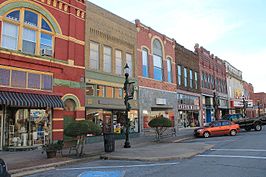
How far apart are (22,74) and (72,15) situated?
6676 millimetres

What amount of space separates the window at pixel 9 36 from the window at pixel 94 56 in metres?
6.62

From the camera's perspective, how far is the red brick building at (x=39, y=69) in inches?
654

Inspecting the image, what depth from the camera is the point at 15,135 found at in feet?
55.9

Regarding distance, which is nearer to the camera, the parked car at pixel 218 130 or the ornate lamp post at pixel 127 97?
the ornate lamp post at pixel 127 97

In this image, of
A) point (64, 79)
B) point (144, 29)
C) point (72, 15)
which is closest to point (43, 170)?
point (64, 79)

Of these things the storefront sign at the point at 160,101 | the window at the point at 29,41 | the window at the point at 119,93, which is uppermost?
the window at the point at 29,41

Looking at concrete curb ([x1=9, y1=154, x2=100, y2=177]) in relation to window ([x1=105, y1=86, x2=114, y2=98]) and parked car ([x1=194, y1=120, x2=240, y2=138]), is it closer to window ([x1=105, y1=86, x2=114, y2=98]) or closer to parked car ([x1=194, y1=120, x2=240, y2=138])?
window ([x1=105, y1=86, x2=114, y2=98])

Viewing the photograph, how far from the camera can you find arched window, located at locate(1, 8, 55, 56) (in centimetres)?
1703

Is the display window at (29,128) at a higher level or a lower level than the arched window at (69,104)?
lower

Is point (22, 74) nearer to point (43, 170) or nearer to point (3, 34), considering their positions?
point (3, 34)

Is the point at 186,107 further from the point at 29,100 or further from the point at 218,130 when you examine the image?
the point at 29,100

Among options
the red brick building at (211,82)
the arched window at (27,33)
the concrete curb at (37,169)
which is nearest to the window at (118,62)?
the arched window at (27,33)

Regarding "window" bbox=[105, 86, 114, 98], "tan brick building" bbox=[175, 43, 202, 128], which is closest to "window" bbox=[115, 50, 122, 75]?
"window" bbox=[105, 86, 114, 98]

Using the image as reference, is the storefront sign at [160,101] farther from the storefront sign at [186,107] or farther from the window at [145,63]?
the storefront sign at [186,107]
